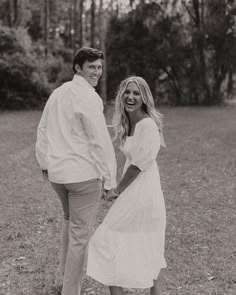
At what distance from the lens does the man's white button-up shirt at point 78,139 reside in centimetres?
387

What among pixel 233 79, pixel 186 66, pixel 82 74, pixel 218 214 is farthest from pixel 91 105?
pixel 233 79

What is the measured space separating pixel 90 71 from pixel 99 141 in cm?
57

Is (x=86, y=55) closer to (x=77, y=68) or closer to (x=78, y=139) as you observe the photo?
(x=77, y=68)

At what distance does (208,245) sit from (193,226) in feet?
2.78

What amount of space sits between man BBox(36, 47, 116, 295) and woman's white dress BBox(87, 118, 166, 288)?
0.66 ft

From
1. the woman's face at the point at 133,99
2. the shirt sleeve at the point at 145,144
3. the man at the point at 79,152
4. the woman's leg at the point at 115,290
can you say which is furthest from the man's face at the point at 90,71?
the woman's leg at the point at 115,290

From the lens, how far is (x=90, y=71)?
158 inches

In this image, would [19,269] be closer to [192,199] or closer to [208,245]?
[208,245]

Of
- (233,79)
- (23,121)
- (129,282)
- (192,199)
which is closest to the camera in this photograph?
(129,282)

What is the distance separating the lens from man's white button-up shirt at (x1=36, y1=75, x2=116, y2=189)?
152 inches

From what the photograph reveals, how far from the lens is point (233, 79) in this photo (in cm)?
3859

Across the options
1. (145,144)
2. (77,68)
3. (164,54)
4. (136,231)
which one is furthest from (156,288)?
(164,54)

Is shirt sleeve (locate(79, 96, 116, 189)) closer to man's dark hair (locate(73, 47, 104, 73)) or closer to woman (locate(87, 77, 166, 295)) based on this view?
woman (locate(87, 77, 166, 295))

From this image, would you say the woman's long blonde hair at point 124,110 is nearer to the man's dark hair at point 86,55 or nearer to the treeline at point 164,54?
the man's dark hair at point 86,55
